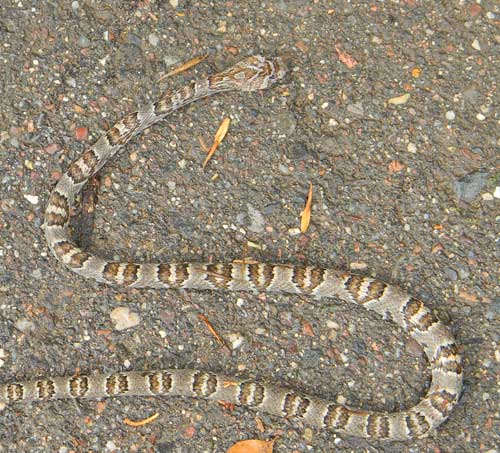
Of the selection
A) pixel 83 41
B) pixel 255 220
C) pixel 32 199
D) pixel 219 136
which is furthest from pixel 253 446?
pixel 83 41

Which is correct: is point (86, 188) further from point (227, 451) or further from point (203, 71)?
point (227, 451)

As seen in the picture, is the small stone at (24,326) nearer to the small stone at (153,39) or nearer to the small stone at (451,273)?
the small stone at (153,39)

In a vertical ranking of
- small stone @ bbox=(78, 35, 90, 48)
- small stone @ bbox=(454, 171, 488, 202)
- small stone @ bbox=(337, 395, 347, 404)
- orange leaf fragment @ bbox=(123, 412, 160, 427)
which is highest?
small stone @ bbox=(78, 35, 90, 48)

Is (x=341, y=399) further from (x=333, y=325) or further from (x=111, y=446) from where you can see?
(x=111, y=446)

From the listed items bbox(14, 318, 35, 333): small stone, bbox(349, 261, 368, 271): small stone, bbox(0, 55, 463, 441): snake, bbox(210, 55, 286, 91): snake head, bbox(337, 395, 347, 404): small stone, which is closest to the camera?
bbox(0, 55, 463, 441): snake

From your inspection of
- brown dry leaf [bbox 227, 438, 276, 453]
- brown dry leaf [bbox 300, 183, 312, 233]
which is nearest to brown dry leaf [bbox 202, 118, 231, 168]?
brown dry leaf [bbox 300, 183, 312, 233]

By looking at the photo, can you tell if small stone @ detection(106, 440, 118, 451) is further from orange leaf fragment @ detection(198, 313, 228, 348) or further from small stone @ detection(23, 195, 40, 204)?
small stone @ detection(23, 195, 40, 204)
